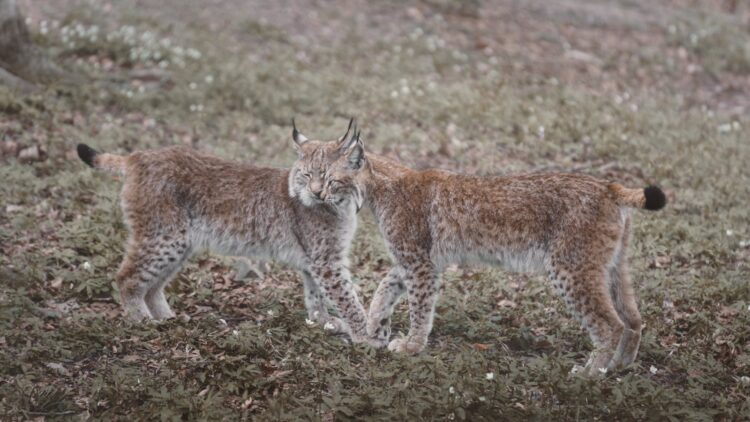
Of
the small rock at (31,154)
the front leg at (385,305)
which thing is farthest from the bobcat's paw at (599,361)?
the small rock at (31,154)

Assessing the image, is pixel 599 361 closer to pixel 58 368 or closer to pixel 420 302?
pixel 420 302

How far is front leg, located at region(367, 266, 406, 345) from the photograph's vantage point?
725cm

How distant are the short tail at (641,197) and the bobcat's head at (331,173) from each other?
1.98 meters

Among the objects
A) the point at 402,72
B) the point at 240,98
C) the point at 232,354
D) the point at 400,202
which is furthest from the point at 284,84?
the point at 232,354

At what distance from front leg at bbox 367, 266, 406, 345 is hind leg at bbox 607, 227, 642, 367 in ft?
5.42

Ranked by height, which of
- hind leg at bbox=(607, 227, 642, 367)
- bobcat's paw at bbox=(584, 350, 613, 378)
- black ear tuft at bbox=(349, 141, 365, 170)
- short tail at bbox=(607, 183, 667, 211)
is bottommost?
bobcat's paw at bbox=(584, 350, 613, 378)

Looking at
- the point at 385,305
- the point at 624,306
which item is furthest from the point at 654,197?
the point at 385,305

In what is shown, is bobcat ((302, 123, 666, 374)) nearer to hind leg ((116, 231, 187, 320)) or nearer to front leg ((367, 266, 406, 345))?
front leg ((367, 266, 406, 345))

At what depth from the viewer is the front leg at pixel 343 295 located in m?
7.21

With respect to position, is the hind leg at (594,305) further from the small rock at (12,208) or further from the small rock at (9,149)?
the small rock at (9,149)

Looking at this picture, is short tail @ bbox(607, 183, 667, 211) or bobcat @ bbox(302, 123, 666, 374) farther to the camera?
bobcat @ bbox(302, 123, 666, 374)

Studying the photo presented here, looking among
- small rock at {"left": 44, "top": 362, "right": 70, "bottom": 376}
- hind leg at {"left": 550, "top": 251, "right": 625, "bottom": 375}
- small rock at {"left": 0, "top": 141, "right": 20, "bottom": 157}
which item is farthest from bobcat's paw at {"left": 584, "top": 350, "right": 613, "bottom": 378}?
small rock at {"left": 0, "top": 141, "right": 20, "bottom": 157}

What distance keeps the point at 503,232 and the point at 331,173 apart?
143cm

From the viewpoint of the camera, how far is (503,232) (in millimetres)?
6965
